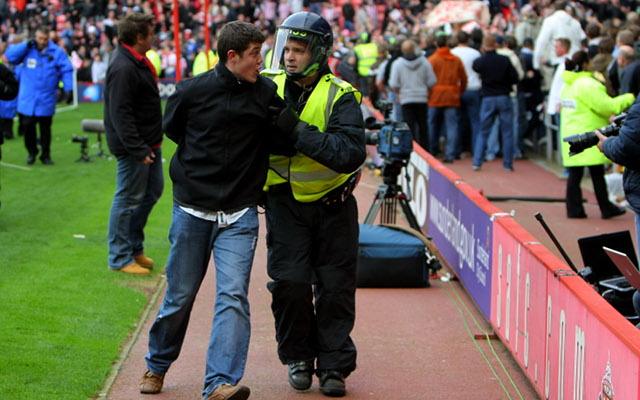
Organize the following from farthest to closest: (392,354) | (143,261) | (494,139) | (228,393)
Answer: (494,139) → (143,261) → (392,354) → (228,393)

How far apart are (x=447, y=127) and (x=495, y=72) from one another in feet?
5.26

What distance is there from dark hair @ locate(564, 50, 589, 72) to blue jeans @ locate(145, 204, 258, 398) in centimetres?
681

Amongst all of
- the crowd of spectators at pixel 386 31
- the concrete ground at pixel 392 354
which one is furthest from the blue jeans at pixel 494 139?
the concrete ground at pixel 392 354

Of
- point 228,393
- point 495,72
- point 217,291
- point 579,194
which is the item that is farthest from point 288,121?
point 495,72

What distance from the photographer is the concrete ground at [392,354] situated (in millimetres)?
5500

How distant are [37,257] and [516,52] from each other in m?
9.94

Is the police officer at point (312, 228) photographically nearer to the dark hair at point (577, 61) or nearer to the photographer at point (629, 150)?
the photographer at point (629, 150)

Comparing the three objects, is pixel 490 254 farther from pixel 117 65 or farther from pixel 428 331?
pixel 117 65

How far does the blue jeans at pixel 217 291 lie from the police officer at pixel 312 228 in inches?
12.8

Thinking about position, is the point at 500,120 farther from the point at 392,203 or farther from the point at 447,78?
the point at 392,203

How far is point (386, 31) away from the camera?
2927cm

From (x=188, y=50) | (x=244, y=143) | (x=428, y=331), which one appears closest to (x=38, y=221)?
(x=428, y=331)

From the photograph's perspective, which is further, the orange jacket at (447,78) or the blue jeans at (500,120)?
the orange jacket at (447,78)

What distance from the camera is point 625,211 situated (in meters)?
11.4
